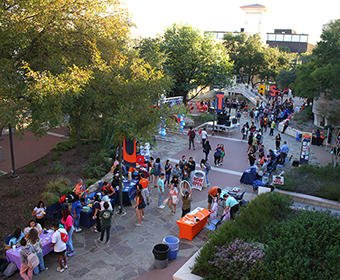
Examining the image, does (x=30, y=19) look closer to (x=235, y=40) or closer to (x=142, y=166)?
(x=142, y=166)

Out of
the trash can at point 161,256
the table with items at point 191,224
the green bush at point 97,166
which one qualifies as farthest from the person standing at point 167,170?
the trash can at point 161,256

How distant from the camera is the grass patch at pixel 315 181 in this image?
1208 cm

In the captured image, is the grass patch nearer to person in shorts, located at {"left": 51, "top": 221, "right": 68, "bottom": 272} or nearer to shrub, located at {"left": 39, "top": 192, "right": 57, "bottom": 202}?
person in shorts, located at {"left": 51, "top": 221, "right": 68, "bottom": 272}

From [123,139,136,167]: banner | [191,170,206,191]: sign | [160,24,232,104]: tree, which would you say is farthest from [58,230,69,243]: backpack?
[160,24,232,104]: tree

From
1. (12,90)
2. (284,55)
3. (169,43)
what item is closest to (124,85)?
(12,90)

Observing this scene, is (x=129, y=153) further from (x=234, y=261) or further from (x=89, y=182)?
(x=234, y=261)

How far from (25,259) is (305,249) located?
23.6 feet

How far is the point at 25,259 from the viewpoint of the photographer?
7504mm

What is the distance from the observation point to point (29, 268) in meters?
7.59

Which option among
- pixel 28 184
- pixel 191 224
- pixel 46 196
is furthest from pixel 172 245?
pixel 28 184

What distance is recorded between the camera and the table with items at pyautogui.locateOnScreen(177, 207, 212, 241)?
964cm

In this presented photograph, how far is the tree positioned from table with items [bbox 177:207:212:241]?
2146 cm

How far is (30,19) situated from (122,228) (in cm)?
814

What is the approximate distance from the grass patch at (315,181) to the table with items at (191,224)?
4580mm
